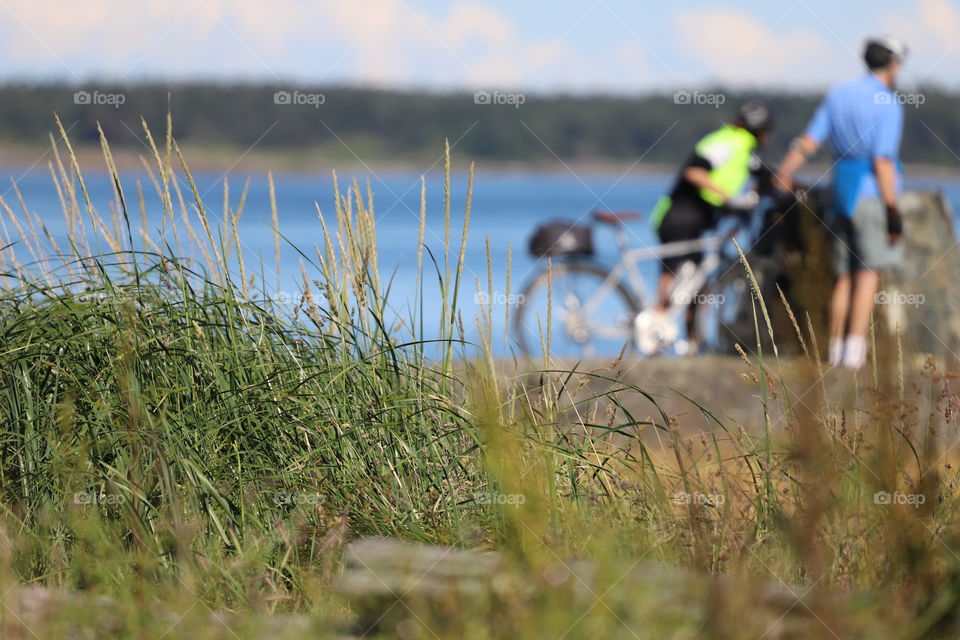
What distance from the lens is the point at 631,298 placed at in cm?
759

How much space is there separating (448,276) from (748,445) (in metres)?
0.86

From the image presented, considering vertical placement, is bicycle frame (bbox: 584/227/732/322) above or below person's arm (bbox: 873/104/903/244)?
below

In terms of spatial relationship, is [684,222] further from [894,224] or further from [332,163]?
[332,163]

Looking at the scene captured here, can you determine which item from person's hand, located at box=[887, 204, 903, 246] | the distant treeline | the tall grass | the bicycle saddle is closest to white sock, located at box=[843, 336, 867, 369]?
person's hand, located at box=[887, 204, 903, 246]

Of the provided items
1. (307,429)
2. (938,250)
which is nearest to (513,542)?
(307,429)

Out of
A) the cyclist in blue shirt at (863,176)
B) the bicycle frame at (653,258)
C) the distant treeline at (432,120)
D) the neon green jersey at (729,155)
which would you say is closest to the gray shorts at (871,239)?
the cyclist in blue shirt at (863,176)

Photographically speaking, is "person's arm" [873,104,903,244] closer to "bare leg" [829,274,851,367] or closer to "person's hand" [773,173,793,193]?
"bare leg" [829,274,851,367]

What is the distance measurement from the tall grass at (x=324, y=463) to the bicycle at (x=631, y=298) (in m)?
4.28

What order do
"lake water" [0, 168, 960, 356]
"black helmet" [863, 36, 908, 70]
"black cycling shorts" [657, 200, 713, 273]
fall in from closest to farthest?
"lake water" [0, 168, 960, 356]
"black helmet" [863, 36, 908, 70]
"black cycling shorts" [657, 200, 713, 273]

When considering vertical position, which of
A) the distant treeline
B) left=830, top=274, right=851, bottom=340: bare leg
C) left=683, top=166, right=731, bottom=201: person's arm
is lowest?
left=830, top=274, right=851, bottom=340: bare leg

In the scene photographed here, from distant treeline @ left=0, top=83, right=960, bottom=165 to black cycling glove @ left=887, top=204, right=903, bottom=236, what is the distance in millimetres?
56933

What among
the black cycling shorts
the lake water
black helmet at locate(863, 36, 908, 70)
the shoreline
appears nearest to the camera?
the lake water

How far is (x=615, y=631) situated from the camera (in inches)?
74.4

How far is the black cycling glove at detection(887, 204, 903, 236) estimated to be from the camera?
6012 mm
